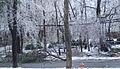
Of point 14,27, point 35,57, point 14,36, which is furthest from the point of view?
point 35,57

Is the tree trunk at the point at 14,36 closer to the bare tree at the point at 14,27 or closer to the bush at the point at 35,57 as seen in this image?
the bare tree at the point at 14,27

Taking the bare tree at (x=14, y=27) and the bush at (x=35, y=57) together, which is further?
the bush at (x=35, y=57)

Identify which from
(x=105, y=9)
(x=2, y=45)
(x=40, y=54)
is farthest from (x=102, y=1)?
(x=40, y=54)

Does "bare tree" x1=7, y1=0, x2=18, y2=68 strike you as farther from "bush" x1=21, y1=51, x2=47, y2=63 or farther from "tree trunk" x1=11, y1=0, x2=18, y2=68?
"bush" x1=21, y1=51, x2=47, y2=63

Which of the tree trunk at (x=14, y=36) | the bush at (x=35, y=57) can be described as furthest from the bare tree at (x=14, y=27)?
the bush at (x=35, y=57)

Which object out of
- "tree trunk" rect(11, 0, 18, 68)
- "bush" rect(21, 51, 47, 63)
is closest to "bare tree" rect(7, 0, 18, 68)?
"tree trunk" rect(11, 0, 18, 68)

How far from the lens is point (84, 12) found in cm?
3784

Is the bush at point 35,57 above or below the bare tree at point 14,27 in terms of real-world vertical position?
below

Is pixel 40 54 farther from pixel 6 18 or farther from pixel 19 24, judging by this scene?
pixel 6 18

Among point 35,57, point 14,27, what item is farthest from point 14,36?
point 35,57

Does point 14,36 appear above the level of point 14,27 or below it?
below

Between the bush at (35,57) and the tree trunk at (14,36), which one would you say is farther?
the bush at (35,57)

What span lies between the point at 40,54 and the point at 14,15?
15.1 ft

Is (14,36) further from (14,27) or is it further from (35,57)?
(35,57)
